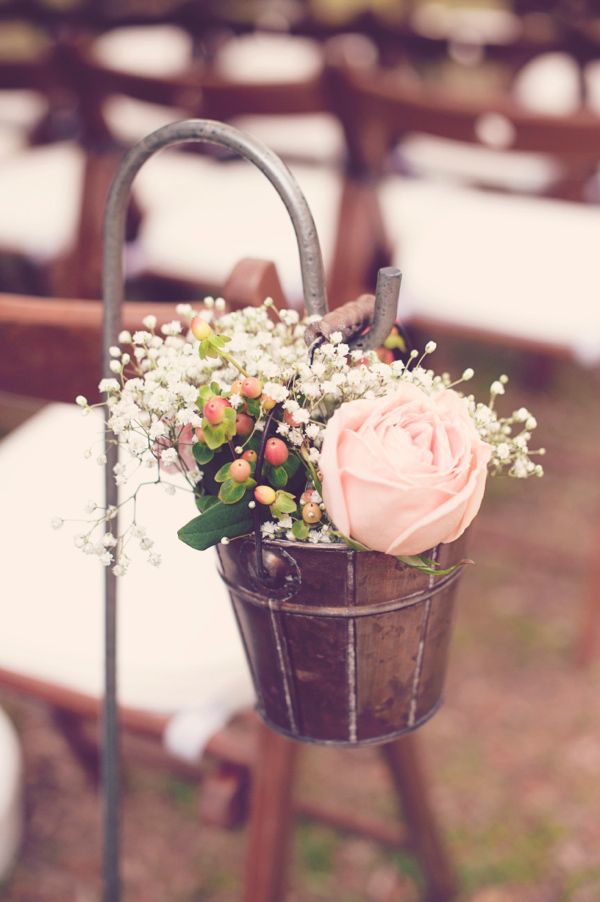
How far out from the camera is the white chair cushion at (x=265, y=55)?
344 cm

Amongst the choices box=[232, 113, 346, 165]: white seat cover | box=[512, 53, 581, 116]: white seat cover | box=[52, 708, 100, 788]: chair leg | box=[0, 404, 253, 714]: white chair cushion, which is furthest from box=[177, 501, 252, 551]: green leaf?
box=[512, 53, 581, 116]: white seat cover

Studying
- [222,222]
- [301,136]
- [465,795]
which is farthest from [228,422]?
[301,136]

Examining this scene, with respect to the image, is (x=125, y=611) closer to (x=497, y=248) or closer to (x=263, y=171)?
(x=263, y=171)

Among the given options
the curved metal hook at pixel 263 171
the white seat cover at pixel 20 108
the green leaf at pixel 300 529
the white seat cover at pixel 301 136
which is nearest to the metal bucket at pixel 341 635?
the green leaf at pixel 300 529

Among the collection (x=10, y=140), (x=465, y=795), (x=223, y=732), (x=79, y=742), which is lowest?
(x=465, y=795)

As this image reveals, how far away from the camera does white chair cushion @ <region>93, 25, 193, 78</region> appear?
3.30 metres

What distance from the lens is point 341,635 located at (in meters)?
0.79

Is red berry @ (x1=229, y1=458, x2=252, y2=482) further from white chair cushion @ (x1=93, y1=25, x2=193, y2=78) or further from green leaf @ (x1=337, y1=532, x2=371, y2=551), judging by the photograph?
white chair cushion @ (x1=93, y1=25, x2=193, y2=78)

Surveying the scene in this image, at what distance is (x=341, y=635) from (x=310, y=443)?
6.3 inches

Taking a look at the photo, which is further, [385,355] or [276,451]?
[385,355]

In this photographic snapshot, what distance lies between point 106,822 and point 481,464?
682 mm

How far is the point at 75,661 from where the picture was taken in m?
1.14

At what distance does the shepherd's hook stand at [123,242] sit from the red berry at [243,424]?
0.12m

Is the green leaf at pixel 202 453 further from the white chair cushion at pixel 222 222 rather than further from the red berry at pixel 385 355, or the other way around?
the white chair cushion at pixel 222 222
